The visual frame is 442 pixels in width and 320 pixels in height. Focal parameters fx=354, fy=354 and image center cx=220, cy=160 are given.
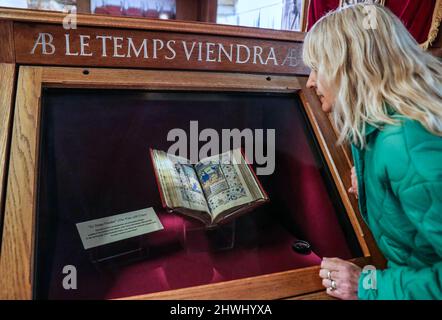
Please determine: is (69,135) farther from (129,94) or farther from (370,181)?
(370,181)

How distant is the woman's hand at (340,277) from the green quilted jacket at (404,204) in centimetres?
2

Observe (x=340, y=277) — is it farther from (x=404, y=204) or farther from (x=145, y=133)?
(x=145, y=133)

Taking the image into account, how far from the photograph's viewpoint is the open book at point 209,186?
0.97 m

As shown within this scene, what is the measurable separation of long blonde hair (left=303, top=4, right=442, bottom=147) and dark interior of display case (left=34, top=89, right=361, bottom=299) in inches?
13.3

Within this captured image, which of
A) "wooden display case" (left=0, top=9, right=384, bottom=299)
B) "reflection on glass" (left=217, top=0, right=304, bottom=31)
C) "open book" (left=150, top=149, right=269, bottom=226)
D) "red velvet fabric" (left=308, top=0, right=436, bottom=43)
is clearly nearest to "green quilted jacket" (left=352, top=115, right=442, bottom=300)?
"wooden display case" (left=0, top=9, right=384, bottom=299)

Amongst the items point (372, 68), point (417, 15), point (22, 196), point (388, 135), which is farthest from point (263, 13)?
point (22, 196)

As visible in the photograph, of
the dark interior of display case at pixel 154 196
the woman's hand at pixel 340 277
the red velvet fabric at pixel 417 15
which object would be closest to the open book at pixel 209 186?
the dark interior of display case at pixel 154 196

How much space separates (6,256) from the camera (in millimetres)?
664

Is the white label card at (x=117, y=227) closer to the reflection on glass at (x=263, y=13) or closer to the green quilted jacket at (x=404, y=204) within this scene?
the green quilted jacket at (x=404, y=204)

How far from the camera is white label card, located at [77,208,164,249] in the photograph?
932mm

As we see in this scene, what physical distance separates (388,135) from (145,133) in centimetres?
73

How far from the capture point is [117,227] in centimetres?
98

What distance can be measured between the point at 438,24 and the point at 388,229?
4.36 ft

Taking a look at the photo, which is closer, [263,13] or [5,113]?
[5,113]
